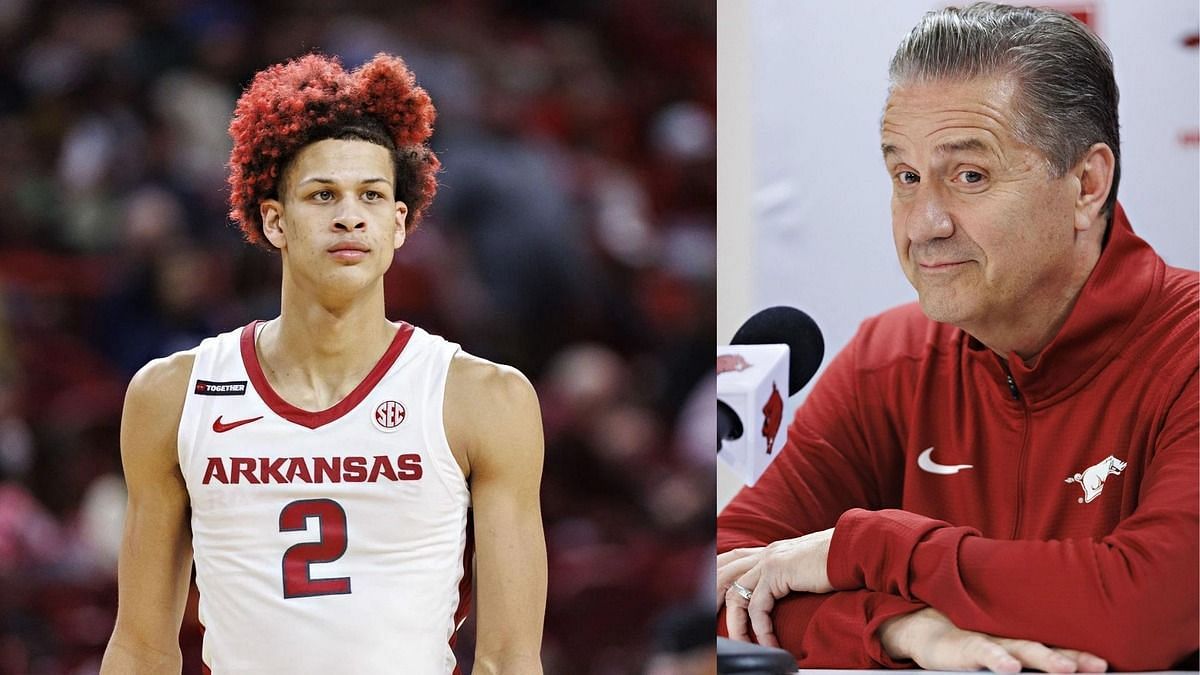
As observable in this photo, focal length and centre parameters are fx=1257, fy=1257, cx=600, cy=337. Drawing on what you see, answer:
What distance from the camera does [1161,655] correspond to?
67.8 inches

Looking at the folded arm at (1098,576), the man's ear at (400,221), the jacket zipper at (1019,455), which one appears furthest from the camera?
the man's ear at (400,221)

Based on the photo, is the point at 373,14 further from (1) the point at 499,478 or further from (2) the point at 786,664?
(2) the point at 786,664

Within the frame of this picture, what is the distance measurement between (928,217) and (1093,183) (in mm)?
234

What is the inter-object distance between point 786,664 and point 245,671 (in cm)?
82

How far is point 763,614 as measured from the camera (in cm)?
191

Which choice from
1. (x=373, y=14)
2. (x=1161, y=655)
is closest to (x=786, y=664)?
(x=1161, y=655)

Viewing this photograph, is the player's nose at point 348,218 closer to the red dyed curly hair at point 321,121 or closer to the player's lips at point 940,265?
the red dyed curly hair at point 321,121

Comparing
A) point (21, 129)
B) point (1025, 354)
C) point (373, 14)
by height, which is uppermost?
point (373, 14)

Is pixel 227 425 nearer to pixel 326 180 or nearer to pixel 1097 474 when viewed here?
pixel 326 180

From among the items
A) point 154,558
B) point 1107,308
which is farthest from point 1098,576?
point 154,558

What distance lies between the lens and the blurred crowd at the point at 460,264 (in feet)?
6.92

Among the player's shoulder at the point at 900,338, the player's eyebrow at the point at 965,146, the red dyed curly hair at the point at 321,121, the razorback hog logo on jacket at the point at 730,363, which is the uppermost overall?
the red dyed curly hair at the point at 321,121

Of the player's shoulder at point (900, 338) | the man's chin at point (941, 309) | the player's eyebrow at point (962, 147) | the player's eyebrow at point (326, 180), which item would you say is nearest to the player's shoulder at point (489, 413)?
the player's eyebrow at point (326, 180)

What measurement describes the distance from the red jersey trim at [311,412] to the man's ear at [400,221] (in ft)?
0.49
